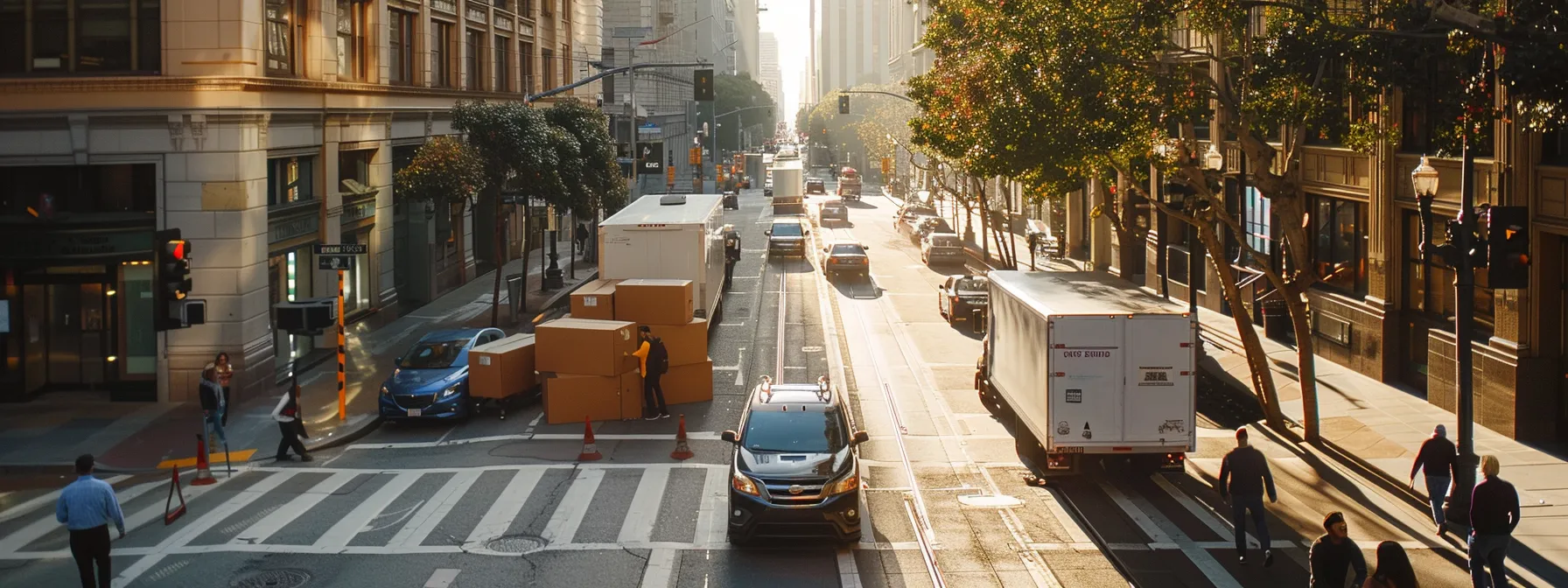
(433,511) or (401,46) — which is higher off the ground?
(401,46)

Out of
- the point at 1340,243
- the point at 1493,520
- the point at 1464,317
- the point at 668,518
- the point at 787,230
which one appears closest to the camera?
the point at 1493,520

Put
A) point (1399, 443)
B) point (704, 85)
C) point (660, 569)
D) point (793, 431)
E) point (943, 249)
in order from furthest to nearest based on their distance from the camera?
point (943, 249)
point (704, 85)
point (1399, 443)
point (793, 431)
point (660, 569)

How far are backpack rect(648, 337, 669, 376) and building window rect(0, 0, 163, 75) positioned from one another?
11.8 m

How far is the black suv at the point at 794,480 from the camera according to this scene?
1633cm

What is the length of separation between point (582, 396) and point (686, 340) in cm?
323

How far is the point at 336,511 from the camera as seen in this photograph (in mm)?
18641

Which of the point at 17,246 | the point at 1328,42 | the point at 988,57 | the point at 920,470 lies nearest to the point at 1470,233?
the point at 1328,42

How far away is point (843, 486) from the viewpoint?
16.5 m

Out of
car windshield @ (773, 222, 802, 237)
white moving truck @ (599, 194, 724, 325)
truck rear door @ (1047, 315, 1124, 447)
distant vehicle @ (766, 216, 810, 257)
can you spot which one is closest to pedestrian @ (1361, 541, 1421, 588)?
truck rear door @ (1047, 315, 1124, 447)

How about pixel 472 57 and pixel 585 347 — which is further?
pixel 472 57

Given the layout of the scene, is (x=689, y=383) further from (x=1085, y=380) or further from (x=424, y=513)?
(x=1085, y=380)

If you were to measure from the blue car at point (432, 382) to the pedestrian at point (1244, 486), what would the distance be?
48.1ft

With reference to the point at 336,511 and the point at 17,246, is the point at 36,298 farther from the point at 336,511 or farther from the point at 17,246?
the point at 336,511

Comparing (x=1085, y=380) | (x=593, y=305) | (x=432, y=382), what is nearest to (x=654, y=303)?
(x=593, y=305)
